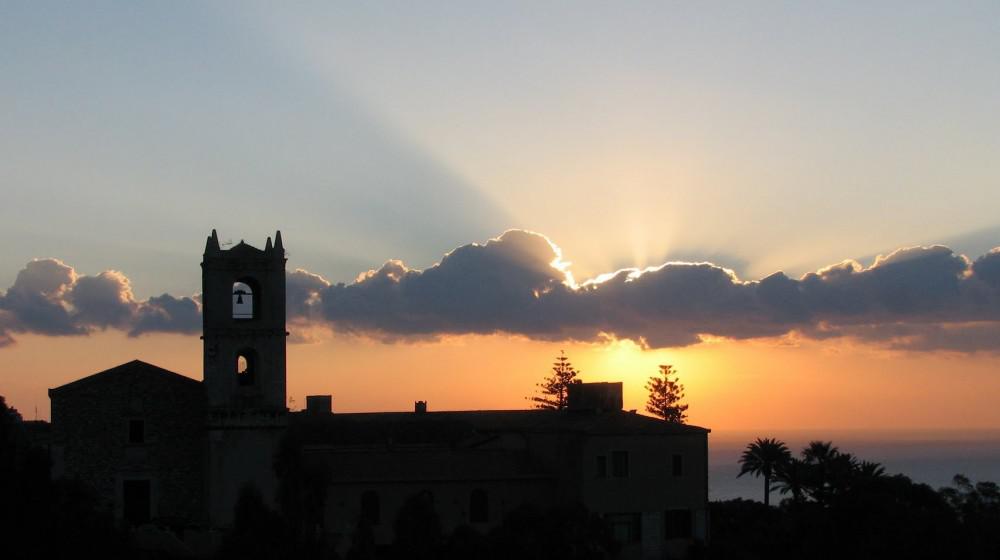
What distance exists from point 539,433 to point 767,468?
15.1 m

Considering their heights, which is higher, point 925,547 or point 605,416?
point 605,416

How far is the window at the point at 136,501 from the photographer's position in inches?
1983

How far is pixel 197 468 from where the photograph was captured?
51.3 metres

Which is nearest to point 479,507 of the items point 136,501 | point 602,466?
point 602,466

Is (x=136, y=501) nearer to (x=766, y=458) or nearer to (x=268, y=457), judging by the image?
(x=268, y=457)

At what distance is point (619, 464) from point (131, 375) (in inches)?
696

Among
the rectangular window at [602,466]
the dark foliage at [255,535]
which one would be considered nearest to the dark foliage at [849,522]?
the rectangular window at [602,466]

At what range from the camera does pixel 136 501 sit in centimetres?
5062

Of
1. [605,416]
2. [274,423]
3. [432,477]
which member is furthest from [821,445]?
[274,423]

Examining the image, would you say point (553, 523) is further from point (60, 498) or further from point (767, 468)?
point (767, 468)

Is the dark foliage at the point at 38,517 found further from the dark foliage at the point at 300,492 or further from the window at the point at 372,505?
the window at the point at 372,505

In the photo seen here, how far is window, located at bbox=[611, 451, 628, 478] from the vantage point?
52.9m

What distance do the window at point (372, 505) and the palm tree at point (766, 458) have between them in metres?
20.9

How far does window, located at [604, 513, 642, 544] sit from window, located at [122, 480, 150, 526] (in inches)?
640
